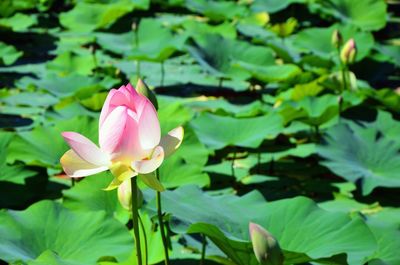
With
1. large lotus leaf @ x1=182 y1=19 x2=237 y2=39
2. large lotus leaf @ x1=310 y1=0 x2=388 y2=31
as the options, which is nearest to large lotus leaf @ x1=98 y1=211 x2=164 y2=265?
large lotus leaf @ x1=182 y1=19 x2=237 y2=39

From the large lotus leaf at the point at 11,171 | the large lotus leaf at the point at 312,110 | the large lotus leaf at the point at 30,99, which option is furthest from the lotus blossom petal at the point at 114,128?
the large lotus leaf at the point at 30,99

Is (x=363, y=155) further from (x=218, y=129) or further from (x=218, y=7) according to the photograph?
(x=218, y=7)

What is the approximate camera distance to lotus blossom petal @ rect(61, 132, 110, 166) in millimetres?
1085

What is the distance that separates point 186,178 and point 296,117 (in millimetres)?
581

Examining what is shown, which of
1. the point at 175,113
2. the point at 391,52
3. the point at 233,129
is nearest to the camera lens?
the point at 233,129

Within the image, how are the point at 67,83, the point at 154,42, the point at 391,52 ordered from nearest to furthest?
1. the point at 67,83
2. the point at 154,42
3. the point at 391,52

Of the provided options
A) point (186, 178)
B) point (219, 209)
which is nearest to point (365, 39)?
point (186, 178)

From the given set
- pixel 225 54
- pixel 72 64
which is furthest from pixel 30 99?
pixel 225 54

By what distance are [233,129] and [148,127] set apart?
121 cm

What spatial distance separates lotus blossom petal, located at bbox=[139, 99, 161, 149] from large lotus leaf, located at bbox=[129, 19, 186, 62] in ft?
6.61

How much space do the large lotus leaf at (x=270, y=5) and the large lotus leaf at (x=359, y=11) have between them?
21 centimetres

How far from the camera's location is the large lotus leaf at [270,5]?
14.2 feet

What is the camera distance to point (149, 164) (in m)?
1.07

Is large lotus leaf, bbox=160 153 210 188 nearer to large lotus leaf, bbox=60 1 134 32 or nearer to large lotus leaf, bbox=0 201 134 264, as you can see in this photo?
large lotus leaf, bbox=0 201 134 264
